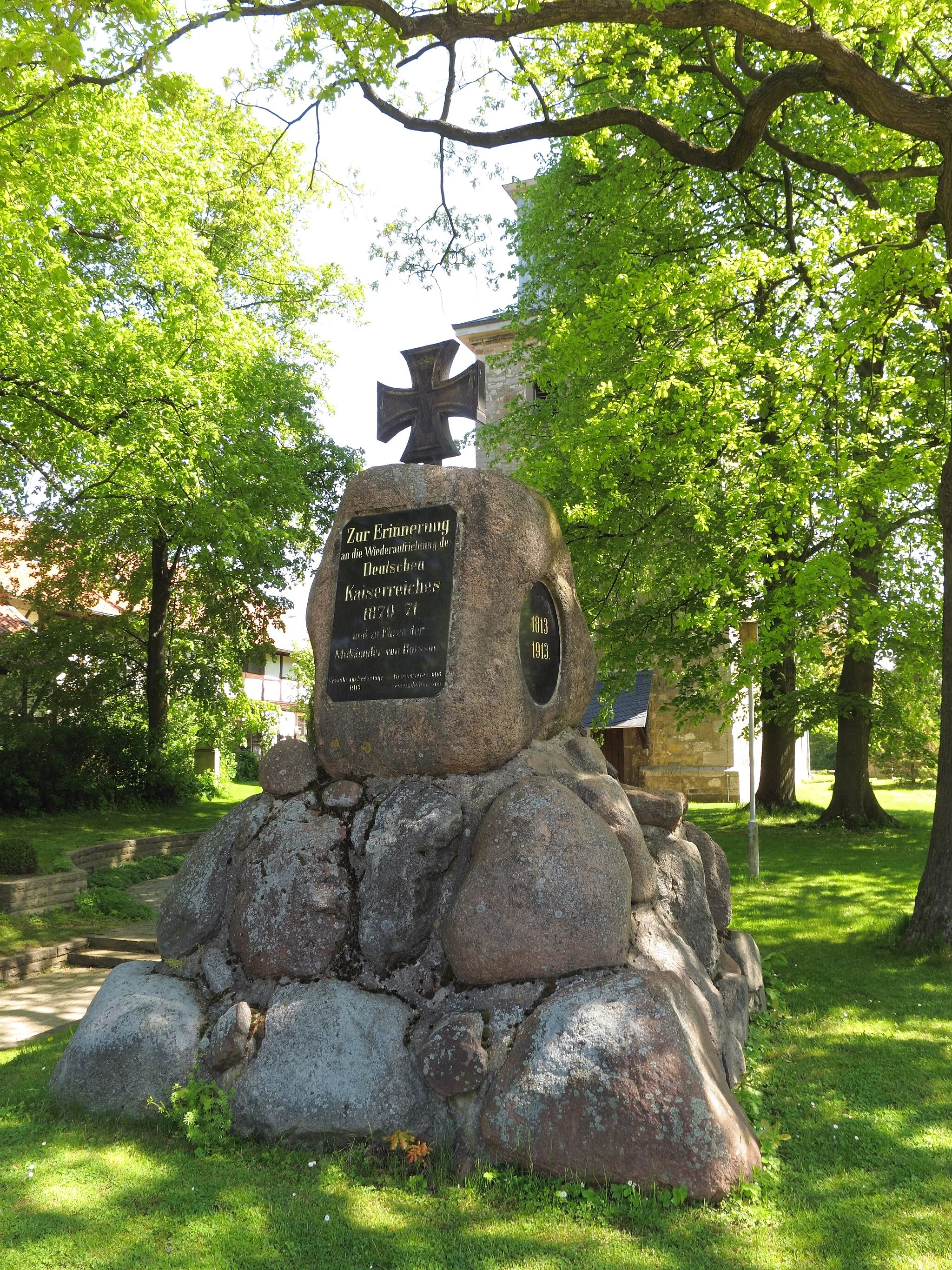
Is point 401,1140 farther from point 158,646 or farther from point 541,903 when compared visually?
point 158,646

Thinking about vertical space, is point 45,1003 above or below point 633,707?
below

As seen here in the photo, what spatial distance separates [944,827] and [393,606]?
5.76 m

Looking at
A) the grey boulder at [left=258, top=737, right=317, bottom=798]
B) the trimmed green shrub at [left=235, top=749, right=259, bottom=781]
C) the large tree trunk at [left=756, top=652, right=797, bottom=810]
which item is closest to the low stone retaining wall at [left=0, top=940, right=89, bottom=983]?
the grey boulder at [left=258, top=737, right=317, bottom=798]

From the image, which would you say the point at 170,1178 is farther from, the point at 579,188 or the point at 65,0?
the point at 579,188

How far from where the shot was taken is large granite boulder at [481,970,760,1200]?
4219 mm

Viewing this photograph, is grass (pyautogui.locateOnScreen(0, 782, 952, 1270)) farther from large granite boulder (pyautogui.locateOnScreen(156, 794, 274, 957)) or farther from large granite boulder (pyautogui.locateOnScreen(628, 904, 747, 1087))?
large granite boulder (pyautogui.locateOnScreen(156, 794, 274, 957))

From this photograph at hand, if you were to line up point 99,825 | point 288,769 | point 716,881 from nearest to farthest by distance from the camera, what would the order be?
1. point 288,769
2. point 716,881
3. point 99,825

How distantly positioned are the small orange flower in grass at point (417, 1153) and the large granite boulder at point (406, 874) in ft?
3.17

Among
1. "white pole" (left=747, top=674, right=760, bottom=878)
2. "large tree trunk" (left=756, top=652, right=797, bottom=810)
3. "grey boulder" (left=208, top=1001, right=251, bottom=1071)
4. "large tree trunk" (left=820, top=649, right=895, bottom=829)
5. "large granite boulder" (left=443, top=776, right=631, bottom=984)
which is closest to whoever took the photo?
"large granite boulder" (left=443, top=776, right=631, bottom=984)

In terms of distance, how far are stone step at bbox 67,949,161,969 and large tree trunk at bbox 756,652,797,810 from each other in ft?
37.2

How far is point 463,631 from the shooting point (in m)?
5.91

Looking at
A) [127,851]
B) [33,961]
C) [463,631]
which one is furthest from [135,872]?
[463,631]

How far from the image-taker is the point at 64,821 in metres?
18.2

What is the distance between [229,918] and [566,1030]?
2.36m
